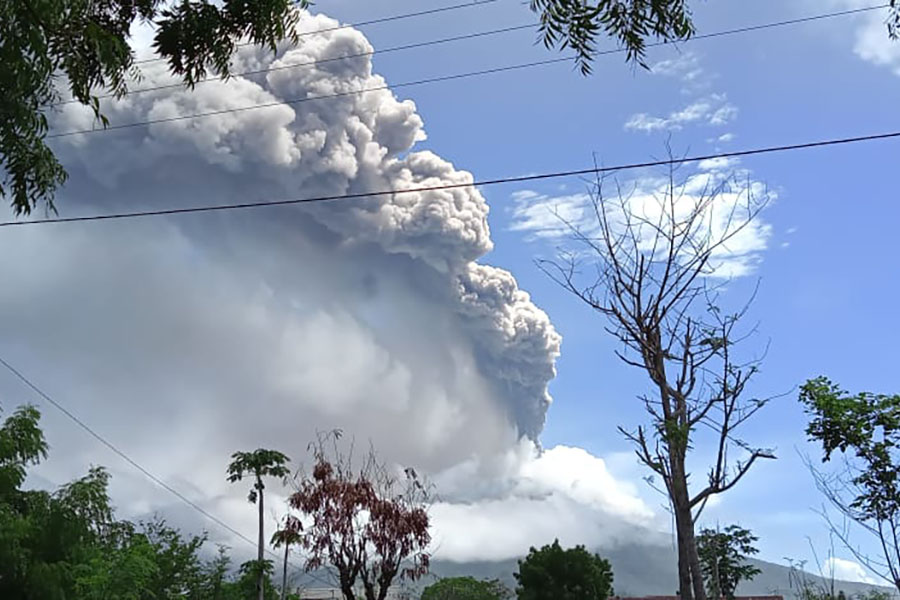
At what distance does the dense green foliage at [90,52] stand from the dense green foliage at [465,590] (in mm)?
32710

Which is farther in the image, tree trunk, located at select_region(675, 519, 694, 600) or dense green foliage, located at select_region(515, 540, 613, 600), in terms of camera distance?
dense green foliage, located at select_region(515, 540, 613, 600)

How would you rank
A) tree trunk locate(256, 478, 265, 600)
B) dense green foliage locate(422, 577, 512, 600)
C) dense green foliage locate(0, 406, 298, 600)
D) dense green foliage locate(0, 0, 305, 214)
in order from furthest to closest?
dense green foliage locate(422, 577, 512, 600)
tree trunk locate(256, 478, 265, 600)
dense green foliage locate(0, 406, 298, 600)
dense green foliage locate(0, 0, 305, 214)

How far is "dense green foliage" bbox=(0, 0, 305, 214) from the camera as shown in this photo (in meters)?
5.96

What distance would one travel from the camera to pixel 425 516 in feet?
53.9

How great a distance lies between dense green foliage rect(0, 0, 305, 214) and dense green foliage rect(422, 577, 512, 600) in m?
32.7

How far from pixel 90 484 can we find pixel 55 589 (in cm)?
239

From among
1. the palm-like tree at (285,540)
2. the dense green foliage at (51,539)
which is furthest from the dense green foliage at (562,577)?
the dense green foliage at (51,539)

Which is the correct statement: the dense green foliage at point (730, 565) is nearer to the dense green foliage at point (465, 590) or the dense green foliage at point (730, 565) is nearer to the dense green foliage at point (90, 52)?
the dense green foliage at point (465, 590)

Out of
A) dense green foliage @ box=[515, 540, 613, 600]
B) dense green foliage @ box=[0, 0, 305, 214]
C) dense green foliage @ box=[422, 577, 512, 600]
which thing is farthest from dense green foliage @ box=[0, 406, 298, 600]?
dense green foliage @ box=[422, 577, 512, 600]

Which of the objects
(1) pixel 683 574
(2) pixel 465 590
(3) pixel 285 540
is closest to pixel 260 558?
(3) pixel 285 540

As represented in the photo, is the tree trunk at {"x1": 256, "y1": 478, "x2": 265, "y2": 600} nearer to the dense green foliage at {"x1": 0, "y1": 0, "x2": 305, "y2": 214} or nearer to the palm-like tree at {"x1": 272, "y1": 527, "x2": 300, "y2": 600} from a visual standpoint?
the palm-like tree at {"x1": 272, "y1": 527, "x2": 300, "y2": 600}

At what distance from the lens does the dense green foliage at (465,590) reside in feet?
123

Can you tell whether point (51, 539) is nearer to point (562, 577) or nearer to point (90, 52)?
point (90, 52)

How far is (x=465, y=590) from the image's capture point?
126 feet
